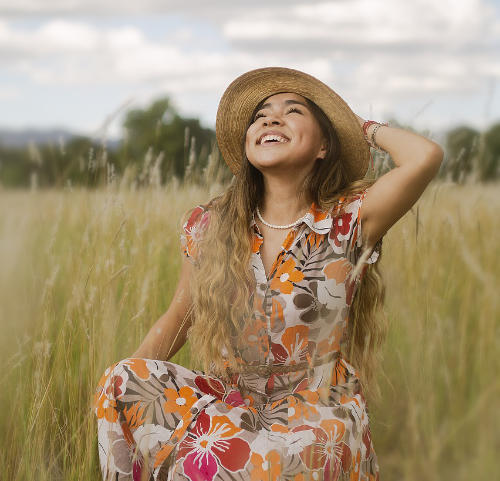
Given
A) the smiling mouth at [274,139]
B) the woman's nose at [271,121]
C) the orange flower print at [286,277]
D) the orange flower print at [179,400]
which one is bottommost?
the orange flower print at [179,400]

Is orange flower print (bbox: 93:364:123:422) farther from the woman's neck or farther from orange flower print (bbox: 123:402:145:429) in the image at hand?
the woman's neck

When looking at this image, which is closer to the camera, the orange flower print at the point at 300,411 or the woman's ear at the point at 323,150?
the orange flower print at the point at 300,411

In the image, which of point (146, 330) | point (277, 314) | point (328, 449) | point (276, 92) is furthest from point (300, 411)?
point (276, 92)

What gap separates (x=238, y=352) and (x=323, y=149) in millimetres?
705

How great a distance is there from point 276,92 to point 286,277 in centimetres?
67

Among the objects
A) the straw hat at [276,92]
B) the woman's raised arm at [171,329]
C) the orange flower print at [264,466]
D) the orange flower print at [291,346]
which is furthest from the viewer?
the straw hat at [276,92]

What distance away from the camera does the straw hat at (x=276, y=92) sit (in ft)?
6.78

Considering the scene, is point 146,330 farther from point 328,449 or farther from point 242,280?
point 328,449

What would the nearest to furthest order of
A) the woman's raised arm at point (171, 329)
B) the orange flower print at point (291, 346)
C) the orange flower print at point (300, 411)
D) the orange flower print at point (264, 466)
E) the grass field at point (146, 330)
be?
the grass field at point (146, 330)
the orange flower print at point (264, 466)
the orange flower print at point (300, 411)
the orange flower print at point (291, 346)
the woman's raised arm at point (171, 329)

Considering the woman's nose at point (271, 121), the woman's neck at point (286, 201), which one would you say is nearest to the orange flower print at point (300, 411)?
the woman's neck at point (286, 201)

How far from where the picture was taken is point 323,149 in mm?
2055

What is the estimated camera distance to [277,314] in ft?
5.94

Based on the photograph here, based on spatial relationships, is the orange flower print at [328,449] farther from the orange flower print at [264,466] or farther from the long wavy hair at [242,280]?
the long wavy hair at [242,280]

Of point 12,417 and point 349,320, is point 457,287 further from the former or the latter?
point 12,417
